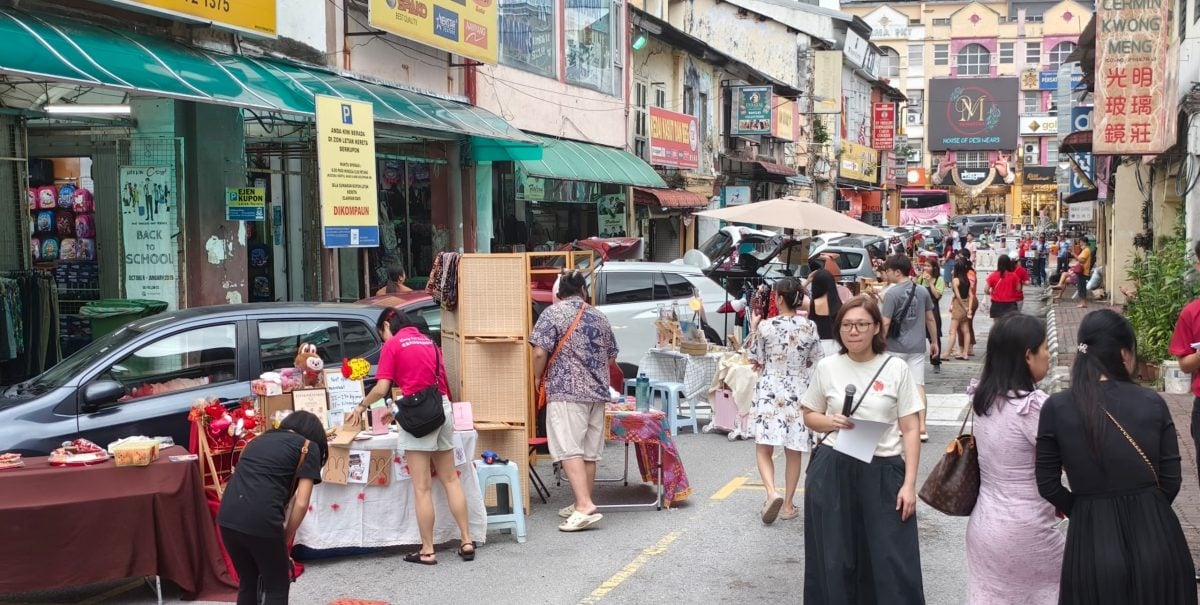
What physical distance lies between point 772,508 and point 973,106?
9241cm

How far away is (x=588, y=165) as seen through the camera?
21.2 meters

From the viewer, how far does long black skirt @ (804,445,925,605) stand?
5156 millimetres

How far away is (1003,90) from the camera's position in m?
94.2

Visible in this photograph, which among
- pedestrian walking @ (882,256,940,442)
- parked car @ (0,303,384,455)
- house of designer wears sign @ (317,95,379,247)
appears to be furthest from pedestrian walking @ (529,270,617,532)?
house of designer wears sign @ (317,95,379,247)

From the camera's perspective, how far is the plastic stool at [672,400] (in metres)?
11.8

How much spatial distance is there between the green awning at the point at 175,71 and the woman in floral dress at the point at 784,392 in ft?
19.2

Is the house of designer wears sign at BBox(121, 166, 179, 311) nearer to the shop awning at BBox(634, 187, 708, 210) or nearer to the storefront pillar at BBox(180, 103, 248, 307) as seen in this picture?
the storefront pillar at BBox(180, 103, 248, 307)

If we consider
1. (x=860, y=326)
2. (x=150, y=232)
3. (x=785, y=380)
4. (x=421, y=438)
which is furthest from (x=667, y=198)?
(x=860, y=326)

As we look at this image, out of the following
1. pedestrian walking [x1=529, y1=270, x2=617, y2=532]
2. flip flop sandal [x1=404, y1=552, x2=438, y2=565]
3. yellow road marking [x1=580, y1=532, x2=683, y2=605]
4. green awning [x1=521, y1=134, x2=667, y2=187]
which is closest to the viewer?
yellow road marking [x1=580, y1=532, x2=683, y2=605]

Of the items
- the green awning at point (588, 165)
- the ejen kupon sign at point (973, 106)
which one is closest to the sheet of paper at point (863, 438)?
the green awning at point (588, 165)

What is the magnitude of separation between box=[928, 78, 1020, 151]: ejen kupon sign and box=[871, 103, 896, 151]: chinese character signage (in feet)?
120

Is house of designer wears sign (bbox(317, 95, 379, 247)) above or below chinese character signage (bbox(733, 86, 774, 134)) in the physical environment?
below

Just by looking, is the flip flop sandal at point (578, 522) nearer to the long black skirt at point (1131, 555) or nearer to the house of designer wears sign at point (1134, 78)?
the long black skirt at point (1131, 555)

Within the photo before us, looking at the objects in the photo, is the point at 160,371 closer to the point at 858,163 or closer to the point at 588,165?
the point at 588,165
